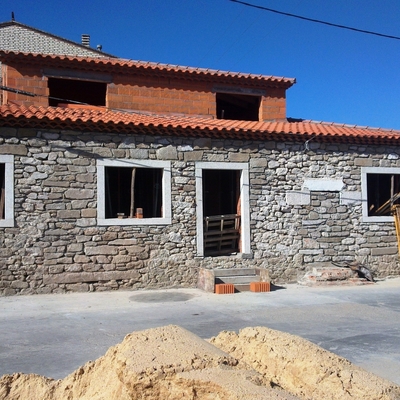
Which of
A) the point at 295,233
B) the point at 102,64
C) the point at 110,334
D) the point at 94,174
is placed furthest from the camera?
the point at 102,64

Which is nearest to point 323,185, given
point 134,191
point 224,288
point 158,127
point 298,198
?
point 298,198

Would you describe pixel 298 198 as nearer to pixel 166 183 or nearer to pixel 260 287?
pixel 260 287

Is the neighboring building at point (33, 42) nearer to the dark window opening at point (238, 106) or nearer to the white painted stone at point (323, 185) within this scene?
the dark window opening at point (238, 106)

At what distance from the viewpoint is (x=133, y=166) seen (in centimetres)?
974

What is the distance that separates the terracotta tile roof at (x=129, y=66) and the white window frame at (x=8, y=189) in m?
3.67

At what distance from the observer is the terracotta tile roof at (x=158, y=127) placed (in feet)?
29.9

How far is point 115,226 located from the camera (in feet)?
31.3

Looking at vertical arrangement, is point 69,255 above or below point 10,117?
below

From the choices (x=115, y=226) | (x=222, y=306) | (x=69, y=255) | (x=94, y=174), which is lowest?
(x=222, y=306)

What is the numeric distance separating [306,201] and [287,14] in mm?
4253

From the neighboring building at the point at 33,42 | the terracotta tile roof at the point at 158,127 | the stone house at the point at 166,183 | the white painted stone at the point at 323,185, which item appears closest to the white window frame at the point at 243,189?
the stone house at the point at 166,183

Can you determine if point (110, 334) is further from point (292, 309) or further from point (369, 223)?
point (369, 223)

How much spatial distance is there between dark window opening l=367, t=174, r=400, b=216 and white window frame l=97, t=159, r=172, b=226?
5451mm

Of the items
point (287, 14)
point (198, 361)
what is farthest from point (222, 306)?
point (287, 14)
